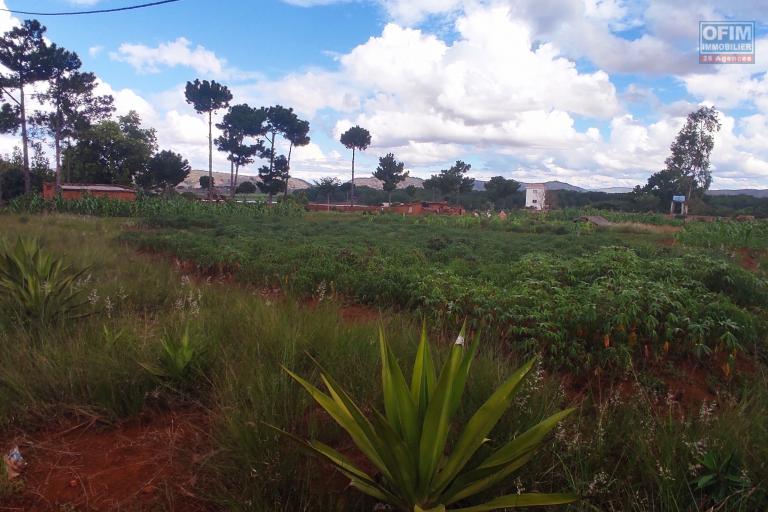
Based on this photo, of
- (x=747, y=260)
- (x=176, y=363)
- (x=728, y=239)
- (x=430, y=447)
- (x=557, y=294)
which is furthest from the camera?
(x=728, y=239)

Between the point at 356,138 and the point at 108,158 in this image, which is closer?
the point at 108,158

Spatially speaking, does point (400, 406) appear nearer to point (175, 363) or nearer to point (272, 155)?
point (175, 363)

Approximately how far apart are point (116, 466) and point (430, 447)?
1.61m

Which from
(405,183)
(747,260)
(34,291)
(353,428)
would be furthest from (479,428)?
(405,183)

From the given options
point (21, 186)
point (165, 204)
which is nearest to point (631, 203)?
point (165, 204)

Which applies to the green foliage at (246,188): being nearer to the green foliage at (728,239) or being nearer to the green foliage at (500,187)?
the green foliage at (500,187)

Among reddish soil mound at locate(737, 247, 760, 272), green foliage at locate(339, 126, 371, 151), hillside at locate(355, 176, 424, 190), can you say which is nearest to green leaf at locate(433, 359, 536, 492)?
reddish soil mound at locate(737, 247, 760, 272)

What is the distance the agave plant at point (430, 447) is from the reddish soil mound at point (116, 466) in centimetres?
72

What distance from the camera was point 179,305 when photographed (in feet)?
13.9

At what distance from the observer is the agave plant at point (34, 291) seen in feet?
13.3

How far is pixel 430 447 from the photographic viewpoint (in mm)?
1822

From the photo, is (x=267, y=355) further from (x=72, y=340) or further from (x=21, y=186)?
(x=21, y=186)

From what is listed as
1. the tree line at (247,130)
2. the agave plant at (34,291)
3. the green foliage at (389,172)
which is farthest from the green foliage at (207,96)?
the agave plant at (34,291)

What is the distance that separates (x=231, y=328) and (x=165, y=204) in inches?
1259
